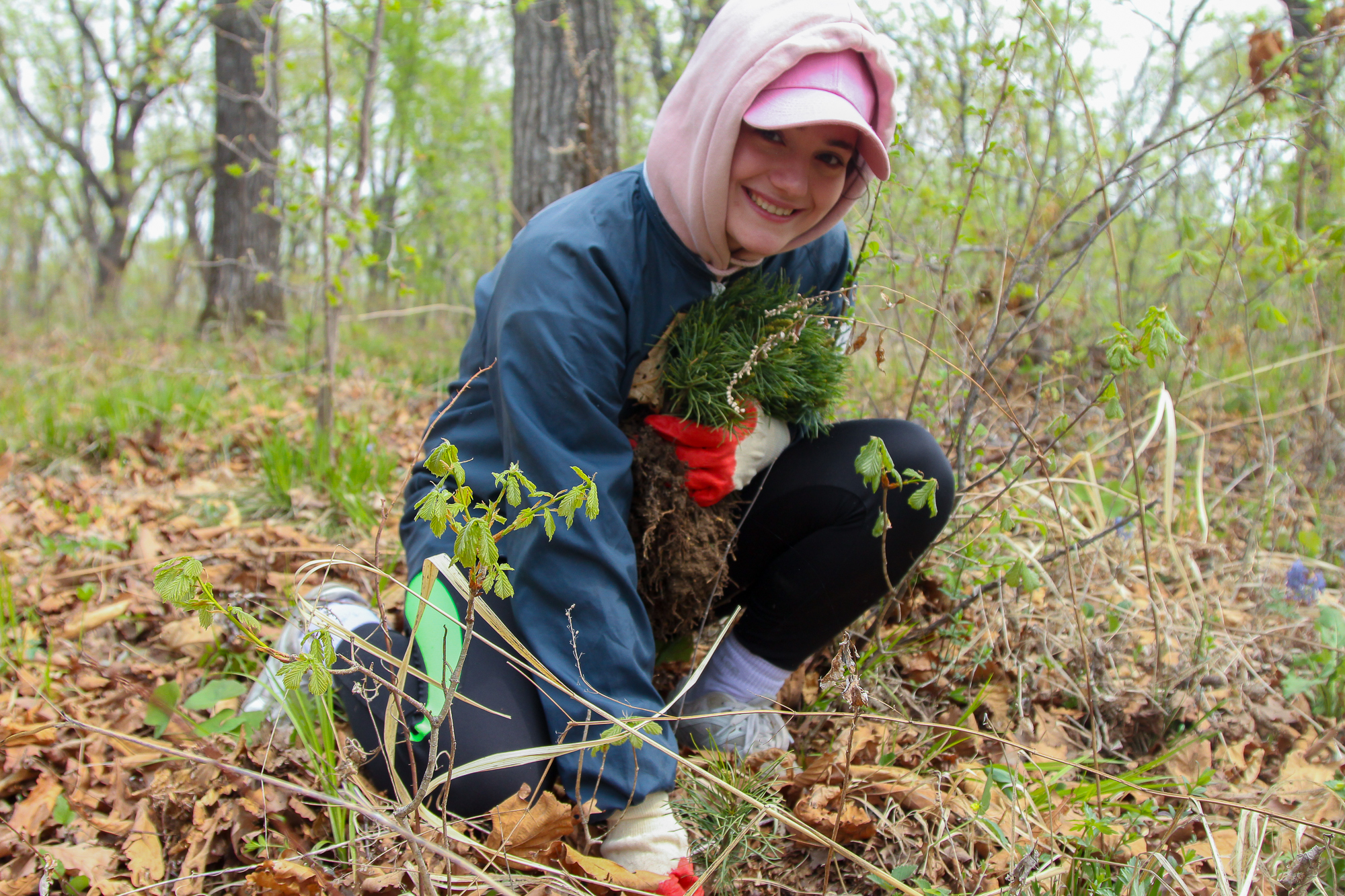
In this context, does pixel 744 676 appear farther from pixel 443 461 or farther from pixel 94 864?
pixel 94 864

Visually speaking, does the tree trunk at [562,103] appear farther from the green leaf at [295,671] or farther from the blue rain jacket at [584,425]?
the green leaf at [295,671]

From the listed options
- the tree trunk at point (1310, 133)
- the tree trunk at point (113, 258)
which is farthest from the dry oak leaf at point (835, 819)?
the tree trunk at point (113, 258)

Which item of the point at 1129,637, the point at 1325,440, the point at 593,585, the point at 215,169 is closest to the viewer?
the point at 593,585

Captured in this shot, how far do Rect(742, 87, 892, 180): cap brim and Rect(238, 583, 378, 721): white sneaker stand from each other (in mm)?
1258

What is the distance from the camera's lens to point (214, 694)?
5.82ft

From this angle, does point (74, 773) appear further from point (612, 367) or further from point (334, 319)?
point (334, 319)

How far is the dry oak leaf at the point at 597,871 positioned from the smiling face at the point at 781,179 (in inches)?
47.9

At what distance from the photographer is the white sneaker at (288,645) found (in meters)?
1.66

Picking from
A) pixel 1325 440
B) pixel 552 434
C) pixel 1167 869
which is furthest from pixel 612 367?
pixel 1325 440

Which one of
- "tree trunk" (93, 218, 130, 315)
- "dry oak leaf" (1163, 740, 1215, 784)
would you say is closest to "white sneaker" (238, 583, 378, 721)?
"dry oak leaf" (1163, 740, 1215, 784)

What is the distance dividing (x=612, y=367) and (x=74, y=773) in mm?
1402

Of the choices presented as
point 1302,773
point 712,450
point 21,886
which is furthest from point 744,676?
point 21,886

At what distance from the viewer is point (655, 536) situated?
1.74m

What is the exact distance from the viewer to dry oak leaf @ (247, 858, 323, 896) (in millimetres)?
1277
